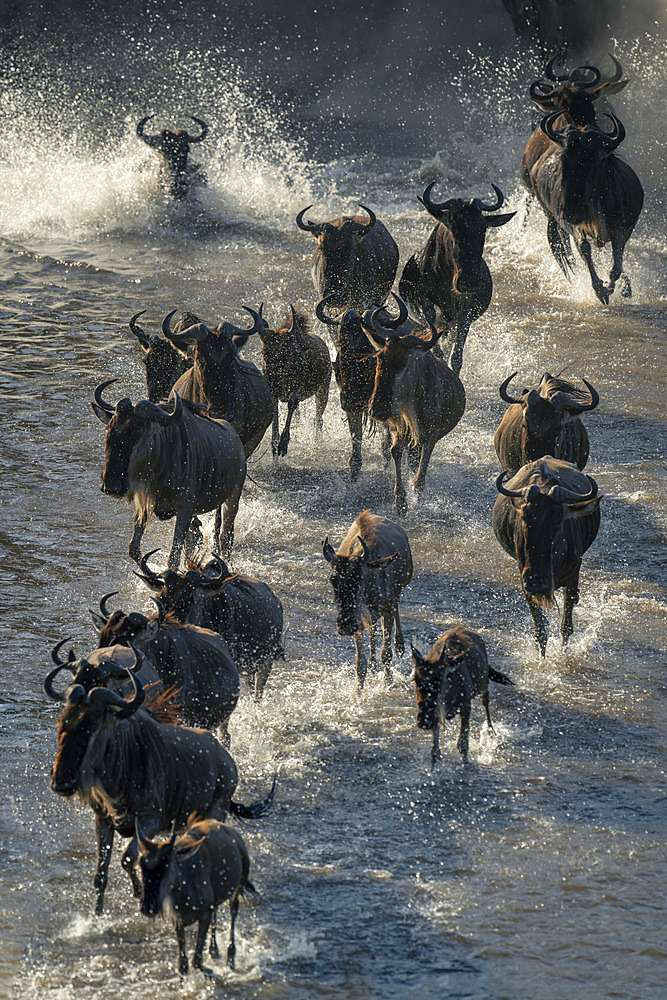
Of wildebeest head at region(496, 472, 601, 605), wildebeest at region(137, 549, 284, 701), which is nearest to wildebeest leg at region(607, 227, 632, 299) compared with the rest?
wildebeest head at region(496, 472, 601, 605)

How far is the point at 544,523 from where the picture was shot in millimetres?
8375

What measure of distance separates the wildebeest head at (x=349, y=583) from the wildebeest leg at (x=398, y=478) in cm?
320

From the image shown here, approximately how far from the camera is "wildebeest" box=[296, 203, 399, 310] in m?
14.2

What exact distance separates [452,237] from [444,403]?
9.25ft

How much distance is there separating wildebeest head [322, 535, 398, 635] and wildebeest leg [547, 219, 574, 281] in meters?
9.96

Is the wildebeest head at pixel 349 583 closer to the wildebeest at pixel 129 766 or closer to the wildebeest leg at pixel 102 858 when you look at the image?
the wildebeest at pixel 129 766

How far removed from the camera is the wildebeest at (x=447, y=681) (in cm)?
720

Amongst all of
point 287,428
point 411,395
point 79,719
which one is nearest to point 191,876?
point 79,719

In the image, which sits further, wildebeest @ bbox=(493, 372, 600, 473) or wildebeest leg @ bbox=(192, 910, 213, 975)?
wildebeest @ bbox=(493, 372, 600, 473)

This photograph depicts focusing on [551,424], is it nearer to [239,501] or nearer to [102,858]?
[239,501]

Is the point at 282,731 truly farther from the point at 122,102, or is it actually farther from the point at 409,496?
the point at 122,102

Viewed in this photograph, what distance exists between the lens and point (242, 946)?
19.3 ft

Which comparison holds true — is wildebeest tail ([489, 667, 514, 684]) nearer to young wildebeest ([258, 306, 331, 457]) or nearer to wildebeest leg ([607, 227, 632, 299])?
young wildebeest ([258, 306, 331, 457])

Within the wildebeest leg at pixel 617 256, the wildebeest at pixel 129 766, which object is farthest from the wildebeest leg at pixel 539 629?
the wildebeest leg at pixel 617 256
